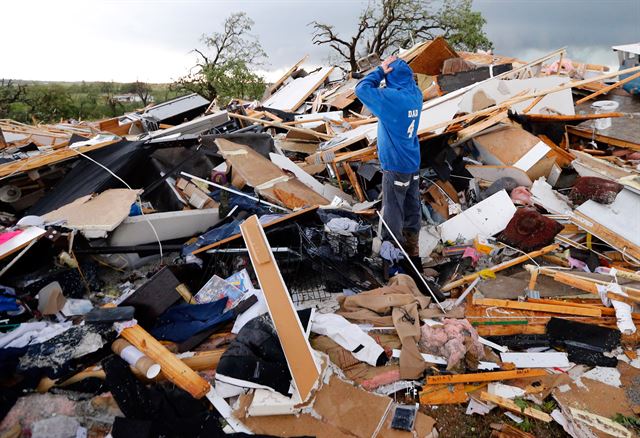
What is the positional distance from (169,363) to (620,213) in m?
4.13

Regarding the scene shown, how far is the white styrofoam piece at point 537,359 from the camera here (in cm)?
277

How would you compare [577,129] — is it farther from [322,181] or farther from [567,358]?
[567,358]

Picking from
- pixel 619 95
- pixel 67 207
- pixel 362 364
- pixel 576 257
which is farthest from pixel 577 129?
pixel 67 207

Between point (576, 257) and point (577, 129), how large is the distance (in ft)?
9.56

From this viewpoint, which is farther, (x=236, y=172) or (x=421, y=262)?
(x=236, y=172)

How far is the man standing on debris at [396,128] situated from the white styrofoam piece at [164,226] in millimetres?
1953

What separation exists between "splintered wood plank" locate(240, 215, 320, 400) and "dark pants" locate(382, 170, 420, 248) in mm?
1429

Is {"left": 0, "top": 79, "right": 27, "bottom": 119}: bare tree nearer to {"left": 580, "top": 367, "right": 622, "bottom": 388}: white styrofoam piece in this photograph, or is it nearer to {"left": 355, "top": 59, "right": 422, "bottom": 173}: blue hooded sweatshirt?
{"left": 355, "top": 59, "right": 422, "bottom": 173}: blue hooded sweatshirt

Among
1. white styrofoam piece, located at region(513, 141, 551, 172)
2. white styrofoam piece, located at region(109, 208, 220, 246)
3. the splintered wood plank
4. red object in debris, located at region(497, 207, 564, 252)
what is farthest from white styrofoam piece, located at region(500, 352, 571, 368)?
white styrofoam piece, located at region(109, 208, 220, 246)

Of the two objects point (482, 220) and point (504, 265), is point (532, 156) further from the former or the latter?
point (504, 265)

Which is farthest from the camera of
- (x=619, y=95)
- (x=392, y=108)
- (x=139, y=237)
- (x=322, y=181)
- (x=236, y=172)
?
(x=619, y=95)

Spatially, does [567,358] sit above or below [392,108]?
below

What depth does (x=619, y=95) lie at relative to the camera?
271 inches

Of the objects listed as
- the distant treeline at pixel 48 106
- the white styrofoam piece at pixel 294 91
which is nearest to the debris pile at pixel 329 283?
the white styrofoam piece at pixel 294 91
